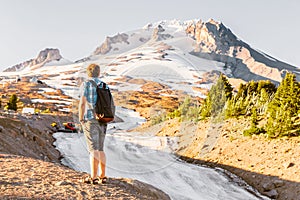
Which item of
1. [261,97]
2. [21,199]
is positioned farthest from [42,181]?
[261,97]

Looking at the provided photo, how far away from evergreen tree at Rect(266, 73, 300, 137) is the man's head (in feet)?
39.8

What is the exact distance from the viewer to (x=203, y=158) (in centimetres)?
1641

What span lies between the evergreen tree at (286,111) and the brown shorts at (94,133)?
12.1 meters

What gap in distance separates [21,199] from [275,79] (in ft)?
674

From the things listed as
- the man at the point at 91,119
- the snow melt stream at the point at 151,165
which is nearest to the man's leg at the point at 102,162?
the man at the point at 91,119

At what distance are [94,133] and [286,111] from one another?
12336 mm

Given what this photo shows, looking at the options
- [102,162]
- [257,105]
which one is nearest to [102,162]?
[102,162]

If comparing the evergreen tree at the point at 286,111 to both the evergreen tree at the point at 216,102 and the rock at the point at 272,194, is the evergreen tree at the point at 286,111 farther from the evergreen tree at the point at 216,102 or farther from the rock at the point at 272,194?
the evergreen tree at the point at 216,102

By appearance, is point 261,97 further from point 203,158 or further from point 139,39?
point 139,39

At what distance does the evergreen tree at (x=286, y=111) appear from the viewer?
592 inches

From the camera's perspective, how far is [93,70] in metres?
5.39

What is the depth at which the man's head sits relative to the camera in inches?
211

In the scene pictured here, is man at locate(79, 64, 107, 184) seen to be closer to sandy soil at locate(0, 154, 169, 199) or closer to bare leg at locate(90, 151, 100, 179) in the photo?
bare leg at locate(90, 151, 100, 179)

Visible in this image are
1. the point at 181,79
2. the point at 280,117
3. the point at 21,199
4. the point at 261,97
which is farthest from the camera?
the point at 261,97
